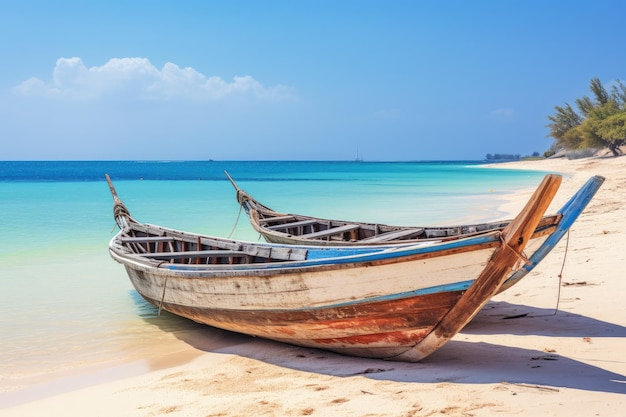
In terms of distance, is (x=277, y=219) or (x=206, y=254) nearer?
(x=206, y=254)

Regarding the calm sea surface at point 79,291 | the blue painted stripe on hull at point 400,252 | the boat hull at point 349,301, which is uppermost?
the blue painted stripe on hull at point 400,252

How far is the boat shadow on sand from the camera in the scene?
13.1 ft

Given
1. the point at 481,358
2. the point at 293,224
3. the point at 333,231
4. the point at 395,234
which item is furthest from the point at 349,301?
the point at 293,224

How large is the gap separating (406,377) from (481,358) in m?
0.73

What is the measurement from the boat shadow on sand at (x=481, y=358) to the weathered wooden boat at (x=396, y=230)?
0.48 m

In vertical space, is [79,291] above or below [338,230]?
below

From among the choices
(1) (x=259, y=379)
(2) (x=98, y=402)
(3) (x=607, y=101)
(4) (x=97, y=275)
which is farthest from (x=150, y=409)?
(3) (x=607, y=101)

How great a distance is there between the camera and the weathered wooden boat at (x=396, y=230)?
4.88 metres

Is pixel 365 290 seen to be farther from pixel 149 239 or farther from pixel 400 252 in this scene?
pixel 149 239

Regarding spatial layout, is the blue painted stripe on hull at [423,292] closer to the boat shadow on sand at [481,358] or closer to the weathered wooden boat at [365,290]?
the weathered wooden boat at [365,290]

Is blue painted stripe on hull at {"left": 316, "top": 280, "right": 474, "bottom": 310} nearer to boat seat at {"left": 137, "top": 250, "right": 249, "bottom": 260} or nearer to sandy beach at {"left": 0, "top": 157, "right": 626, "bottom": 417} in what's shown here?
sandy beach at {"left": 0, "top": 157, "right": 626, "bottom": 417}

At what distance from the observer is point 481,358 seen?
4.57 m

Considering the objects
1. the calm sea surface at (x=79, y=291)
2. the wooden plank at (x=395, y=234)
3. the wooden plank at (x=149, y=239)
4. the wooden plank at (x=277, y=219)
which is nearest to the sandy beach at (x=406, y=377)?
the calm sea surface at (x=79, y=291)

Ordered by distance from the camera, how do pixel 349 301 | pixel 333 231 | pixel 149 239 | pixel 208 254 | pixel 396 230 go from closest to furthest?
pixel 349 301 → pixel 208 254 → pixel 149 239 → pixel 396 230 → pixel 333 231
